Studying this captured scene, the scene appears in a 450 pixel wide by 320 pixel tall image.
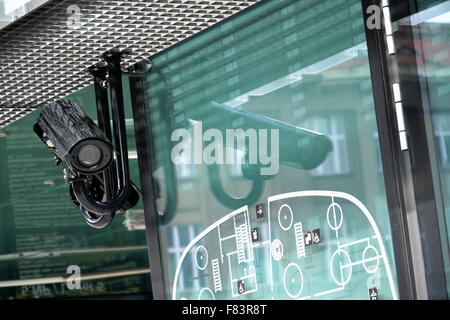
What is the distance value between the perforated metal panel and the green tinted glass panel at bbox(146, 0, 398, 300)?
127 millimetres

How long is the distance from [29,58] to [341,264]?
5.28 ft

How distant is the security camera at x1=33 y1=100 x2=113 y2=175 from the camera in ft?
12.4

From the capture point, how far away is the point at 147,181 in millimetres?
4441

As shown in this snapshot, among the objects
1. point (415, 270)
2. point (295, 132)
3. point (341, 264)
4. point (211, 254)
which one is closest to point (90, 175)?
point (211, 254)

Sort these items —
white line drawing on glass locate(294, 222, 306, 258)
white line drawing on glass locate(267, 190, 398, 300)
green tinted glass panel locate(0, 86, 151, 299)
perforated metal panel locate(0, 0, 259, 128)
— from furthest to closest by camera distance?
green tinted glass panel locate(0, 86, 151, 299), perforated metal panel locate(0, 0, 259, 128), white line drawing on glass locate(294, 222, 306, 258), white line drawing on glass locate(267, 190, 398, 300)

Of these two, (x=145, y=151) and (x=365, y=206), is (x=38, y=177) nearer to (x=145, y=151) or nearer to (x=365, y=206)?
(x=145, y=151)

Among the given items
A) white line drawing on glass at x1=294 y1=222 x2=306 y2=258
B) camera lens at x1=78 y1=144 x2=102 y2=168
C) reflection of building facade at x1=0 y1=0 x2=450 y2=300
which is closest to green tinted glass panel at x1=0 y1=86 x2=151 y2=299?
reflection of building facade at x1=0 y1=0 x2=450 y2=300

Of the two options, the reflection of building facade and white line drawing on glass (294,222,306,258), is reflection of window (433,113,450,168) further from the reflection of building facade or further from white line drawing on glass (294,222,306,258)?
white line drawing on glass (294,222,306,258)

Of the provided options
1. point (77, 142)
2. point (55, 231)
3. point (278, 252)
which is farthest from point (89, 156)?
point (55, 231)

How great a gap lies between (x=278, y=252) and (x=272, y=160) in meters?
0.34

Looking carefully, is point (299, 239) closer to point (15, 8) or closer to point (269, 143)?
point (269, 143)

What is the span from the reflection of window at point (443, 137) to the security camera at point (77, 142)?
128 centimetres

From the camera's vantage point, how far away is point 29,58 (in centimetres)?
416

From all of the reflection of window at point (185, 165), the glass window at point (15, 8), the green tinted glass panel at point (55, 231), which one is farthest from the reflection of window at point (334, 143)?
the green tinted glass panel at point (55, 231)
